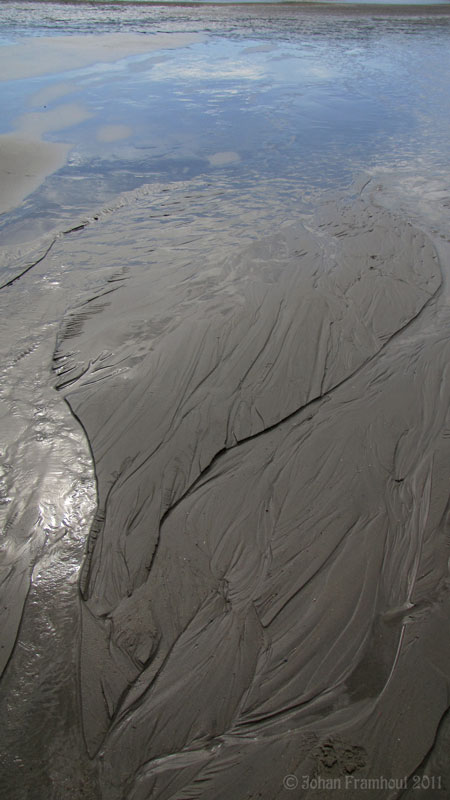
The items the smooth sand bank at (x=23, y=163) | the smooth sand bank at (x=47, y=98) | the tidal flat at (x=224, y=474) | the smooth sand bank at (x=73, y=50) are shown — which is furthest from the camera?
the smooth sand bank at (x=73, y=50)

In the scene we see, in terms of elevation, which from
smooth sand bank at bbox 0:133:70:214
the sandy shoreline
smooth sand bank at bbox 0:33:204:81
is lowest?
the sandy shoreline

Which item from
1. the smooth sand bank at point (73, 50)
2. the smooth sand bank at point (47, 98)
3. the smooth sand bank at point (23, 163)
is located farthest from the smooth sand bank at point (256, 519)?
the smooth sand bank at point (73, 50)

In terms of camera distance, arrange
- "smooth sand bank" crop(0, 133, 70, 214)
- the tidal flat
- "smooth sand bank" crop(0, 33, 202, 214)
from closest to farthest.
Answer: the tidal flat, "smooth sand bank" crop(0, 133, 70, 214), "smooth sand bank" crop(0, 33, 202, 214)

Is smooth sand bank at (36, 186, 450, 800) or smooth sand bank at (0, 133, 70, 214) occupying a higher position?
smooth sand bank at (0, 133, 70, 214)

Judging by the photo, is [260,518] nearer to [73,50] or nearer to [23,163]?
[23,163]

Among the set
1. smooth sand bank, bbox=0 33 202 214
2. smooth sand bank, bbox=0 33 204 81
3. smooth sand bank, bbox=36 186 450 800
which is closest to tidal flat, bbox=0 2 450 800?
smooth sand bank, bbox=36 186 450 800

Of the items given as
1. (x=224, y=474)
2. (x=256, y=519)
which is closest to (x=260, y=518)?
(x=256, y=519)

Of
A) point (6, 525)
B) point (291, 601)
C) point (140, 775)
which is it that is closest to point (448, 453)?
point (291, 601)

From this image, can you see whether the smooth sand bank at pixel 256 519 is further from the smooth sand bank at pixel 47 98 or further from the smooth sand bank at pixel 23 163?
the smooth sand bank at pixel 47 98

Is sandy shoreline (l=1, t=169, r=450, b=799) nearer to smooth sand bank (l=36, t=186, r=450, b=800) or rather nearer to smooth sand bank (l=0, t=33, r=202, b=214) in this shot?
smooth sand bank (l=36, t=186, r=450, b=800)
